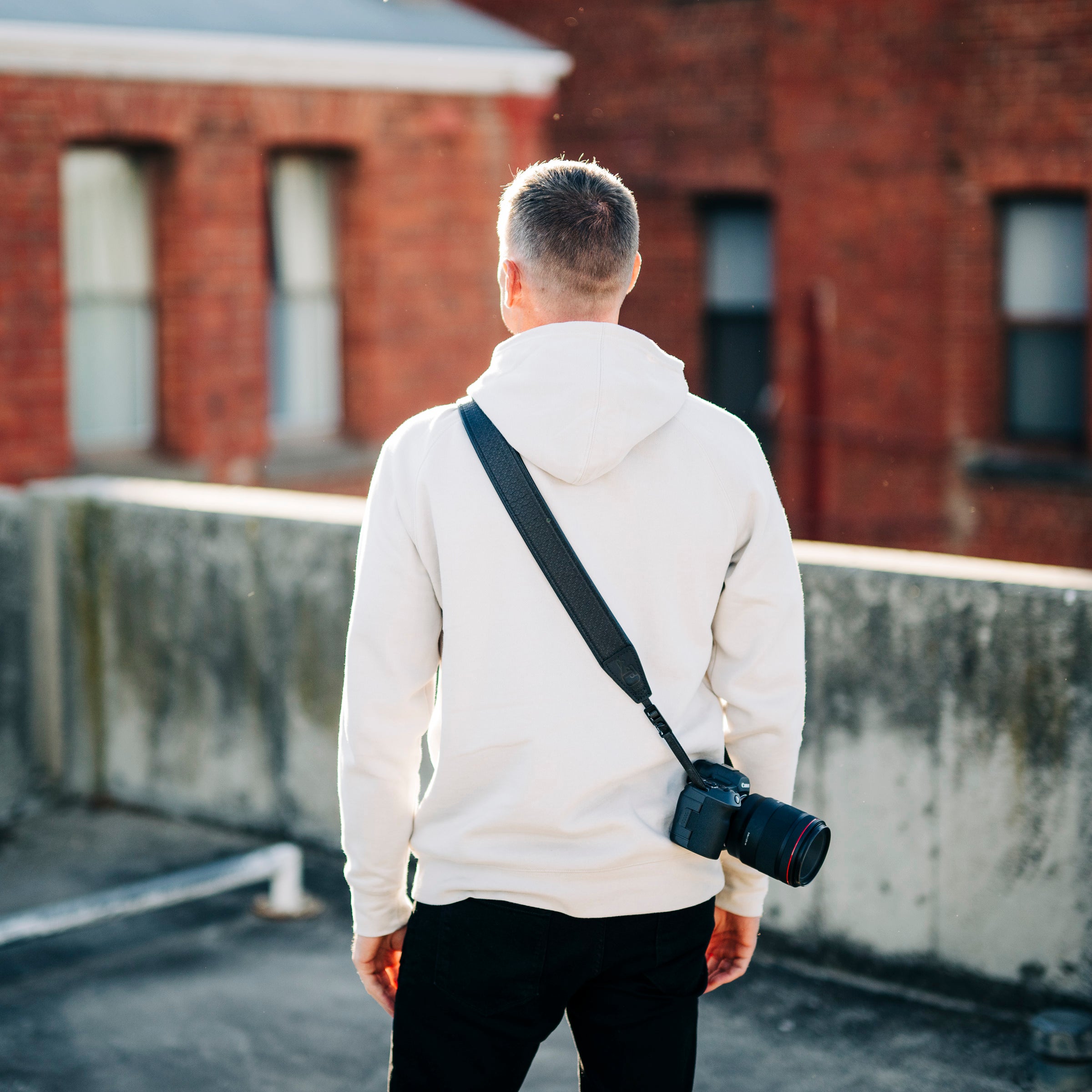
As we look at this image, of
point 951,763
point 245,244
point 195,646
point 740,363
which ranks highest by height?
point 245,244

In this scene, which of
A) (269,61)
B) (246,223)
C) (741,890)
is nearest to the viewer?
(741,890)

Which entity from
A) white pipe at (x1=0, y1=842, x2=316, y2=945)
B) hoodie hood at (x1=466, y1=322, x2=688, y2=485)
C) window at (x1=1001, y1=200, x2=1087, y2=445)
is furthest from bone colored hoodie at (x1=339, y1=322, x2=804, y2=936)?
window at (x1=1001, y1=200, x2=1087, y2=445)

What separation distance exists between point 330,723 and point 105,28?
739cm

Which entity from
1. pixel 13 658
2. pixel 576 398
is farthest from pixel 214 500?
pixel 576 398

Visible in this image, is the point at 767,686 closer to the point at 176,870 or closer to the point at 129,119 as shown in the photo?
the point at 176,870

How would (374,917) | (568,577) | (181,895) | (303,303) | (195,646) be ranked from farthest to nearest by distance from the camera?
(303,303), (195,646), (181,895), (374,917), (568,577)

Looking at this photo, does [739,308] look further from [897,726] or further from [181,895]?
[181,895]

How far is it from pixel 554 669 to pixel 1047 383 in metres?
12.3

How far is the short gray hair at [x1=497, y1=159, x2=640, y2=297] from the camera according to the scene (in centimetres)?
243

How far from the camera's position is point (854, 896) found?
4703 mm

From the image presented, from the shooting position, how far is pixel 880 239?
1411 cm

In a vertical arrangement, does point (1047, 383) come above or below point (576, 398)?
above

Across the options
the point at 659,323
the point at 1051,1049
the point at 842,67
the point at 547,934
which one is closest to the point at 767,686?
the point at 547,934

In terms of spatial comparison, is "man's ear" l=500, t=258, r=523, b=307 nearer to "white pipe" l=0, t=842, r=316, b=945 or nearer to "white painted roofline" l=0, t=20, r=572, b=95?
"white pipe" l=0, t=842, r=316, b=945
